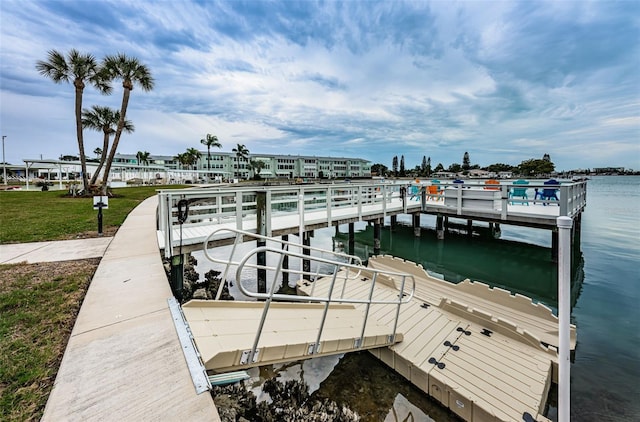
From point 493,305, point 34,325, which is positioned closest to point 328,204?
point 493,305

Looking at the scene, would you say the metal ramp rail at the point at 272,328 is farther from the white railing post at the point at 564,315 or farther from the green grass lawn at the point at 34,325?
the white railing post at the point at 564,315

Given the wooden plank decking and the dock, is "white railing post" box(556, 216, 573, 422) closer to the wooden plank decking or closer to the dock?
the dock

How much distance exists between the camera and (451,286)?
20.9 feet

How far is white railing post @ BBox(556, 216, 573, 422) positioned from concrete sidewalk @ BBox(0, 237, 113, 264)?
7.41 meters

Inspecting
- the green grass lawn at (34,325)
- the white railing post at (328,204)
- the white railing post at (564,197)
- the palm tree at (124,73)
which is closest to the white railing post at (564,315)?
the green grass lawn at (34,325)

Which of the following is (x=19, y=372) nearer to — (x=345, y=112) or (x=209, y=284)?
(x=209, y=284)

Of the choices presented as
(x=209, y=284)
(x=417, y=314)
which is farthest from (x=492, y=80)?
(x=209, y=284)

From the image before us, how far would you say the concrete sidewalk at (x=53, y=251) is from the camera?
5.70 meters

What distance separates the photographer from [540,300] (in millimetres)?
7688

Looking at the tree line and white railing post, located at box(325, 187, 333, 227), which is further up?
the tree line

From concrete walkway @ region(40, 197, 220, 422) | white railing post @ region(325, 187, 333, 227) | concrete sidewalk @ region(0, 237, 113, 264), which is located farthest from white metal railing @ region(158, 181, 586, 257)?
concrete walkway @ region(40, 197, 220, 422)

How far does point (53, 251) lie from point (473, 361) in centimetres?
858

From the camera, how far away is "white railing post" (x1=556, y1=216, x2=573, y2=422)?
5.87 feet

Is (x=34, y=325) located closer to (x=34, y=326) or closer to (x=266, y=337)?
(x=34, y=326)
